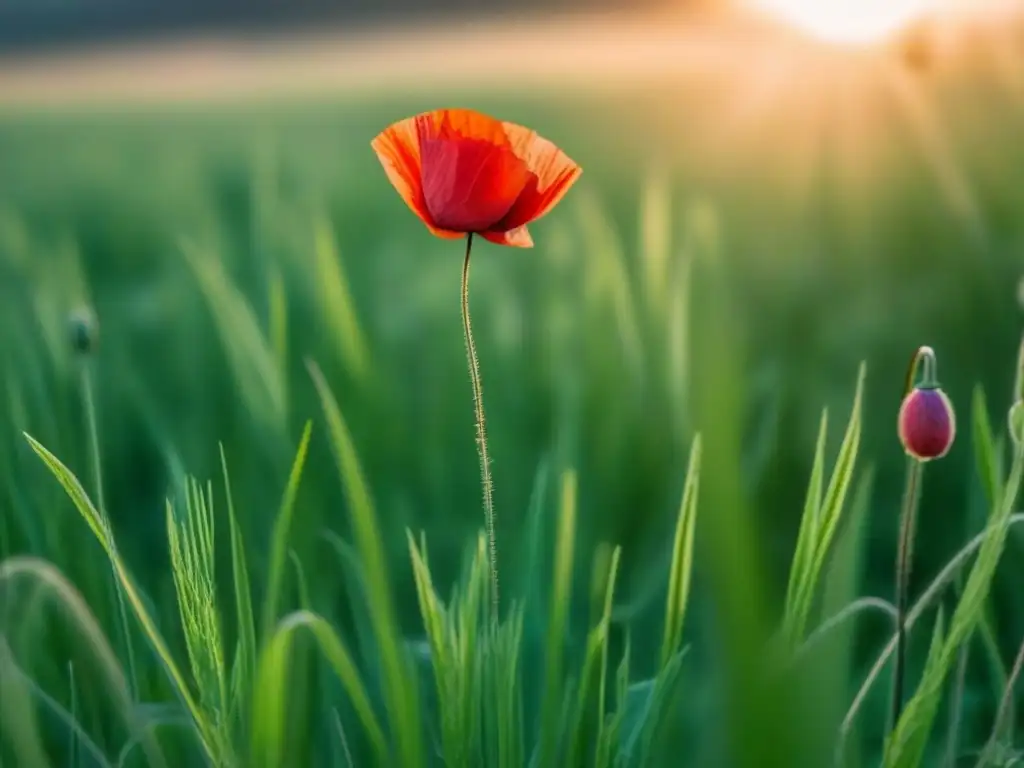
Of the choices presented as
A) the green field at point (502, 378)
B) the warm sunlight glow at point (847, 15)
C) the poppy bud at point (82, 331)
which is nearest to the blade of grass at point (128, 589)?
the green field at point (502, 378)

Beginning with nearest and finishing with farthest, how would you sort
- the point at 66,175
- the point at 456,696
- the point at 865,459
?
the point at 456,696 → the point at 865,459 → the point at 66,175

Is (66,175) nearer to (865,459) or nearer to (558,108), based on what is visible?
(558,108)

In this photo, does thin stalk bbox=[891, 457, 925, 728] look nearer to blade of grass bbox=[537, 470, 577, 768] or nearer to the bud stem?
the bud stem

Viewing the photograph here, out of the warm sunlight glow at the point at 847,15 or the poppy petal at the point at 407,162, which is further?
the warm sunlight glow at the point at 847,15

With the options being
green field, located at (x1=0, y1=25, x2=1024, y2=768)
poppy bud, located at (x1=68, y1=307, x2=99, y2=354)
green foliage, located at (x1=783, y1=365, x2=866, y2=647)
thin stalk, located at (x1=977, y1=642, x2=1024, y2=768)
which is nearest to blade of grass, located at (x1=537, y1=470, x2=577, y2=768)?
green field, located at (x1=0, y1=25, x2=1024, y2=768)

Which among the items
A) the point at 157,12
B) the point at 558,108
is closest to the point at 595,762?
the point at 558,108

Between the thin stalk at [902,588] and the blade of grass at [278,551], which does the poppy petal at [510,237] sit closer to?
the blade of grass at [278,551]
